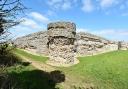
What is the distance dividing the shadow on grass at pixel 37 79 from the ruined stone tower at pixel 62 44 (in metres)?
3.30

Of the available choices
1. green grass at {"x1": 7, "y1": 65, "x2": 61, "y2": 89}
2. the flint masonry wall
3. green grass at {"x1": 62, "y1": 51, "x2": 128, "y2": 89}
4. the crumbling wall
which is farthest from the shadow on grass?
the crumbling wall

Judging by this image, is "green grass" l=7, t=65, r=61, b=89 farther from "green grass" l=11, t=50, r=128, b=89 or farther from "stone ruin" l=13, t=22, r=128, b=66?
"stone ruin" l=13, t=22, r=128, b=66

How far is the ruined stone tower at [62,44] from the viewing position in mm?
24656

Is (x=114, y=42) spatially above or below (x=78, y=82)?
above

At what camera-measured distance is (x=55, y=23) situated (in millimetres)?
25188

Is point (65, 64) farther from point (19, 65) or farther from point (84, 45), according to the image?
point (84, 45)

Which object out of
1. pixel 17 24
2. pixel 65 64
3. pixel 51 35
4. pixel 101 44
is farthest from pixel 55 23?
pixel 17 24

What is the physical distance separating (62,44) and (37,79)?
21.4 ft

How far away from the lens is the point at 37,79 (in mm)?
18781

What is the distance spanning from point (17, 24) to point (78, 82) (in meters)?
11.2

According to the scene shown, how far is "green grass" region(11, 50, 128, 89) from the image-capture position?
2050 cm

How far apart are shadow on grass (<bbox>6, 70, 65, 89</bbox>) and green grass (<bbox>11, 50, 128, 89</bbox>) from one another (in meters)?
1.01

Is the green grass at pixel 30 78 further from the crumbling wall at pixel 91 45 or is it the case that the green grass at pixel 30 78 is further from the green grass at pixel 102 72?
the crumbling wall at pixel 91 45

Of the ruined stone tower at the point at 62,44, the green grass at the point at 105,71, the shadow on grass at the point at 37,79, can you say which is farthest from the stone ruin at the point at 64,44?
the shadow on grass at the point at 37,79
